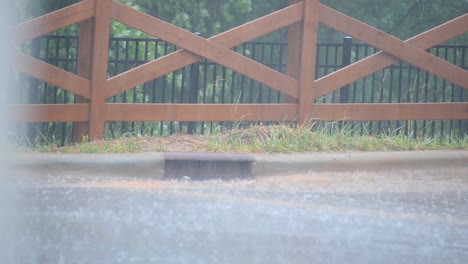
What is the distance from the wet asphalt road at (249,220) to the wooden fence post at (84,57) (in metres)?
1.12

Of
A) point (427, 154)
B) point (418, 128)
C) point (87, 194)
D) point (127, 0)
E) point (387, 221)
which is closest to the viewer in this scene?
point (387, 221)

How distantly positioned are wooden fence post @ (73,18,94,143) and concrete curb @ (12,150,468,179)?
70 centimetres

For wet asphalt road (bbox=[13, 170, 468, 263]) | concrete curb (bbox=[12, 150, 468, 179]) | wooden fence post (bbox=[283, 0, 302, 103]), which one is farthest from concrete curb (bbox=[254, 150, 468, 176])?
wooden fence post (bbox=[283, 0, 302, 103])

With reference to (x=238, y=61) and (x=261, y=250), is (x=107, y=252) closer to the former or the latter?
(x=261, y=250)

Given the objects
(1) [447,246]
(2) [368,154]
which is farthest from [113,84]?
(1) [447,246]

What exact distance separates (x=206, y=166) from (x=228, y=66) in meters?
1.46

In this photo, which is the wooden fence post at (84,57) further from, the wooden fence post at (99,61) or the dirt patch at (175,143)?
the dirt patch at (175,143)

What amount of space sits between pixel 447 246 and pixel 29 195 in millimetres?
3539

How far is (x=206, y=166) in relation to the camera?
9758 mm

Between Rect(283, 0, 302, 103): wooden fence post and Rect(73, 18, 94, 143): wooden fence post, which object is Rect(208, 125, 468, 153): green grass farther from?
Rect(73, 18, 94, 143): wooden fence post

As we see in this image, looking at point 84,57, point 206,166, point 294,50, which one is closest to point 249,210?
point 206,166

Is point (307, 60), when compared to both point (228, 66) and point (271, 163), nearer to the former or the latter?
point (228, 66)

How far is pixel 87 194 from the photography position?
880 centimetres

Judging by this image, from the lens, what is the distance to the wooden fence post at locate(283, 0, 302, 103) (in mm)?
11094
